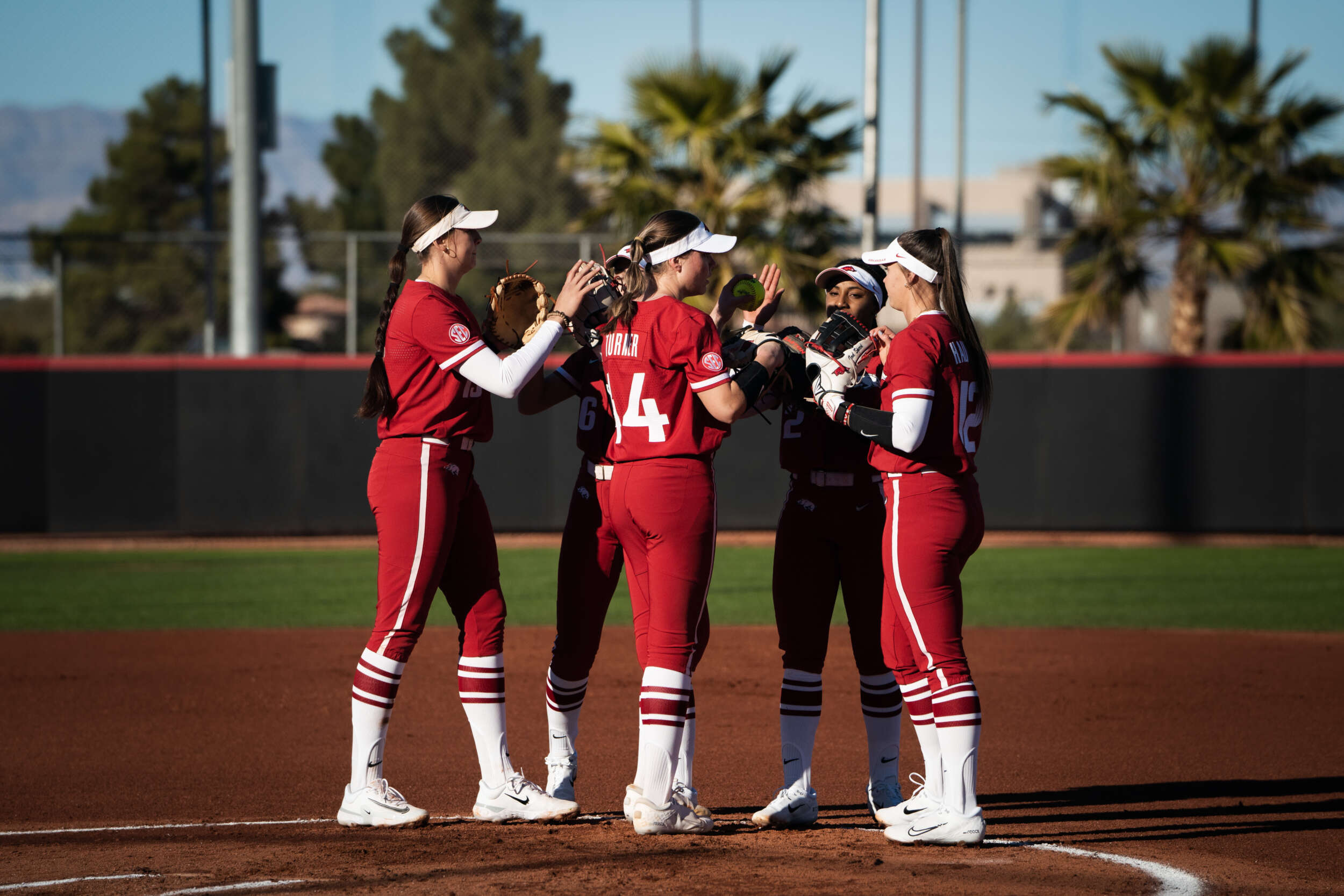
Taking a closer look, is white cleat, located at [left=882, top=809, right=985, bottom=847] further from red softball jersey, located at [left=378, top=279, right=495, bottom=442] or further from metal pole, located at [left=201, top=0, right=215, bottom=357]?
metal pole, located at [left=201, top=0, right=215, bottom=357]

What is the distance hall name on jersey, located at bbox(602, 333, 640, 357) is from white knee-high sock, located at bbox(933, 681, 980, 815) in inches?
57.3

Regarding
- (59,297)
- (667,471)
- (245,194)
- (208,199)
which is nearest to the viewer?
(667,471)

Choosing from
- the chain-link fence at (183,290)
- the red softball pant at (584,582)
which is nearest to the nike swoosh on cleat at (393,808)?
the red softball pant at (584,582)

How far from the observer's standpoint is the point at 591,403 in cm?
454

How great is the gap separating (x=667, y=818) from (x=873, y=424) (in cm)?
143

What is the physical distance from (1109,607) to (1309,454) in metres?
5.25

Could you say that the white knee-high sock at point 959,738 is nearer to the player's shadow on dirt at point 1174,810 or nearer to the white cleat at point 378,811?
the player's shadow on dirt at point 1174,810

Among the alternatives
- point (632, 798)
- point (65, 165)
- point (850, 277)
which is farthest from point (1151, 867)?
point (65, 165)

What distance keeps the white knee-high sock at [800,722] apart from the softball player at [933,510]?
1.22ft

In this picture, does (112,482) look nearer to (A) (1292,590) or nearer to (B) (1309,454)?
(A) (1292,590)

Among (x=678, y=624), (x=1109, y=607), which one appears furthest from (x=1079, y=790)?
(x=1109, y=607)

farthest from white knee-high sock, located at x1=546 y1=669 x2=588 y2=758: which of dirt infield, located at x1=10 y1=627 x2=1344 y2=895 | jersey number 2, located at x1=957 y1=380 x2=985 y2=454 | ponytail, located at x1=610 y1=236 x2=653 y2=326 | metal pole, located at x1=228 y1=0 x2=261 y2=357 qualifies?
metal pole, located at x1=228 y1=0 x2=261 y2=357

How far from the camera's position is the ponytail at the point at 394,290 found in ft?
14.0

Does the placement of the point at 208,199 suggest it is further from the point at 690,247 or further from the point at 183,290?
the point at 690,247
